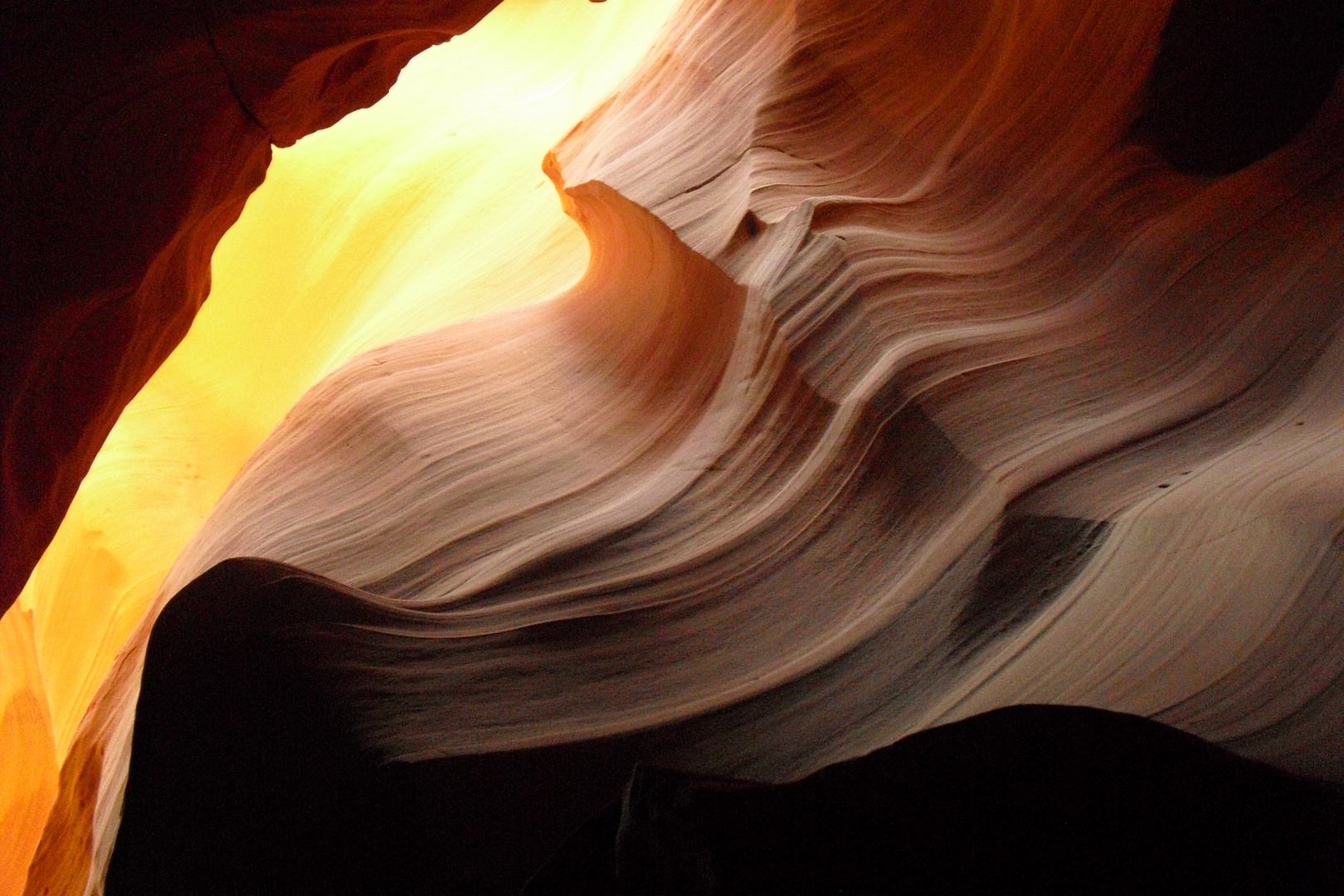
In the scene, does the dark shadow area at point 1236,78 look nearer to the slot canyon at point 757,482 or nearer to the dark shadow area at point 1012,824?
the slot canyon at point 757,482

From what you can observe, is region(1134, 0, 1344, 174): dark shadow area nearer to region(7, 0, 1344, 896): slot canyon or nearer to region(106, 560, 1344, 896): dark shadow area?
region(7, 0, 1344, 896): slot canyon

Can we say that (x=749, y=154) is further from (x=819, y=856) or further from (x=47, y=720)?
(x=47, y=720)

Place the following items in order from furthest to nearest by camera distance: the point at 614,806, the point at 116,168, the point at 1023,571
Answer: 1. the point at 116,168
2. the point at 1023,571
3. the point at 614,806

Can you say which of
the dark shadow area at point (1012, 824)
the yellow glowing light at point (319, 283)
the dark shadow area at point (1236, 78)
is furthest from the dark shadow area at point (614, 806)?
the yellow glowing light at point (319, 283)

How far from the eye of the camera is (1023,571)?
4.78 ft

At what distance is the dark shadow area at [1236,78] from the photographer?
6.20 ft

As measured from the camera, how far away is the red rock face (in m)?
1.47

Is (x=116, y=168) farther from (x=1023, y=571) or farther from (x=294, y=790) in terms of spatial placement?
(x=1023, y=571)

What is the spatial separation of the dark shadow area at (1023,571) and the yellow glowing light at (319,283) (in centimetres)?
156

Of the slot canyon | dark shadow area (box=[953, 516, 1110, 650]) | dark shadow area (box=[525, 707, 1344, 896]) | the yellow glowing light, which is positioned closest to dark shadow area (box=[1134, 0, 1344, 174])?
the slot canyon

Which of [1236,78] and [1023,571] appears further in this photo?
[1236,78]

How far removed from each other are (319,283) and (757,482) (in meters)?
2.49

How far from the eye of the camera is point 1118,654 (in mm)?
1278

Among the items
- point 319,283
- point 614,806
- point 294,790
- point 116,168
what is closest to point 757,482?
point 614,806
